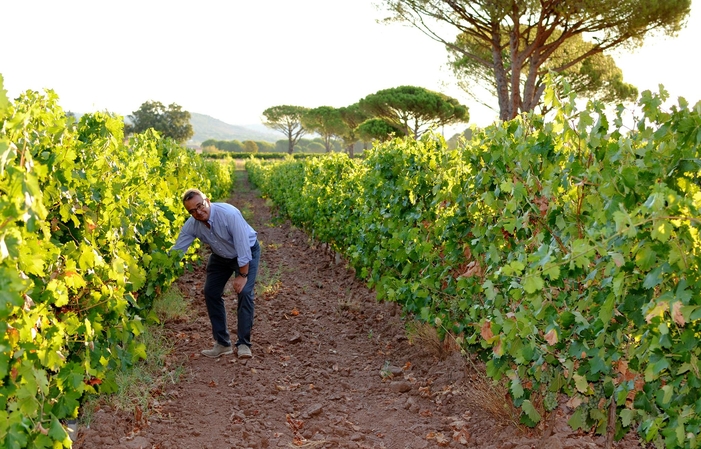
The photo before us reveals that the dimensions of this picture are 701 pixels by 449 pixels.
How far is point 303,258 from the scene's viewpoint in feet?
37.4

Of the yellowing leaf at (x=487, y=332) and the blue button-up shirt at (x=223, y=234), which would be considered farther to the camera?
the blue button-up shirt at (x=223, y=234)

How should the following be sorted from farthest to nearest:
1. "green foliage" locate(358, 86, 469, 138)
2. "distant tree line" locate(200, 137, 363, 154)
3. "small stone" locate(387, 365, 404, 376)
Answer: "distant tree line" locate(200, 137, 363, 154), "green foliage" locate(358, 86, 469, 138), "small stone" locate(387, 365, 404, 376)

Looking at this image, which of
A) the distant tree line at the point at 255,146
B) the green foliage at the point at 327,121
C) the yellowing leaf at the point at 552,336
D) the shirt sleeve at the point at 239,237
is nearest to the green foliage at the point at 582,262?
the yellowing leaf at the point at 552,336

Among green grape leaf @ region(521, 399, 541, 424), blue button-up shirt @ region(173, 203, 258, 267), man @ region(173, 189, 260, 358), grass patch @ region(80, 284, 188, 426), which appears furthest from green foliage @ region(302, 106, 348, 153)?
green grape leaf @ region(521, 399, 541, 424)

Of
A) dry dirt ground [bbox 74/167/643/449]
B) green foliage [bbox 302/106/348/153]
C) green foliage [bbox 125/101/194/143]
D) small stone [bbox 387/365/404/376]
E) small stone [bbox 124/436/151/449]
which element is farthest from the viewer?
green foliage [bbox 125/101/194/143]

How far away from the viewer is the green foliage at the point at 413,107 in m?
44.4

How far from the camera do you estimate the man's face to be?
532 cm

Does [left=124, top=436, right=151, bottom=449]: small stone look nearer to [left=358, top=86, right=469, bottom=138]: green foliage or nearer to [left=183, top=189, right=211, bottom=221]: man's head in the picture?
[left=183, top=189, right=211, bottom=221]: man's head

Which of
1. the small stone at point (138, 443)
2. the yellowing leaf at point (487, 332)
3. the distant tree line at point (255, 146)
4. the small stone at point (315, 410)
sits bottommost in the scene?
the small stone at point (315, 410)

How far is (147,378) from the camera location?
4.94 metres

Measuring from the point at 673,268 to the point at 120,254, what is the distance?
3.48 m

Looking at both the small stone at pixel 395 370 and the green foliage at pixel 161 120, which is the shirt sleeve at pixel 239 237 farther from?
the green foliage at pixel 161 120

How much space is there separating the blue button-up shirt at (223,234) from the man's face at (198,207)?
0.09 meters

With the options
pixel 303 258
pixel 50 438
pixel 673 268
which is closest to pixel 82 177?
pixel 50 438
